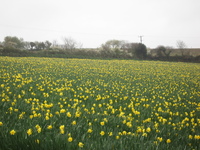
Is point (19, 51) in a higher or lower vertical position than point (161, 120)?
higher

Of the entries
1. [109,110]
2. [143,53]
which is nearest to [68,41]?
[143,53]

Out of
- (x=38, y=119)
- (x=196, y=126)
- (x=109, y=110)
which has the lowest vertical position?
(x=196, y=126)

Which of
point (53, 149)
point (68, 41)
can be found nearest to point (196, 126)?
point (53, 149)

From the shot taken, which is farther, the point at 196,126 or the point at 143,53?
the point at 143,53

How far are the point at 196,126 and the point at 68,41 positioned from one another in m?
82.3

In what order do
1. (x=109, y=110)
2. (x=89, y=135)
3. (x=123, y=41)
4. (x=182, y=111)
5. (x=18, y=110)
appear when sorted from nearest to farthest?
(x=89, y=135)
(x=18, y=110)
(x=109, y=110)
(x=182, y=111)
(x=123, y=41)

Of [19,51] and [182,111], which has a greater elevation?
[19,51]

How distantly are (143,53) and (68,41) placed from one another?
158 ft

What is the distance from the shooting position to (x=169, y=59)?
1845 inches

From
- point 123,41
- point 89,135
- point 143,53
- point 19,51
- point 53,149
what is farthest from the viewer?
point 123,41

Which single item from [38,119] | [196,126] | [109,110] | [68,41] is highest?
→ [68,41]

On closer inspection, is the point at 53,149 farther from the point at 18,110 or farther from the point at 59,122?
the point at 18,110

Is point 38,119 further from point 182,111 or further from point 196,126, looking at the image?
point 182,111

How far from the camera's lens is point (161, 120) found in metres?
4.25
